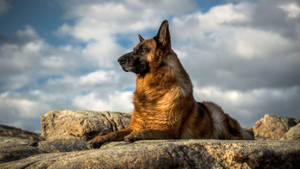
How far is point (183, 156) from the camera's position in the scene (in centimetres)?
405

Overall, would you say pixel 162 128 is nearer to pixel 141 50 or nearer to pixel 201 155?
pixel 141 50

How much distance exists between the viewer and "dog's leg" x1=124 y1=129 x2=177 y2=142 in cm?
560

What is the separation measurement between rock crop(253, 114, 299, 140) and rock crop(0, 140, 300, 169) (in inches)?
425

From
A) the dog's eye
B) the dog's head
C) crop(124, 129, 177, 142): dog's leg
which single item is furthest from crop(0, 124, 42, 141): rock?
crop(124, 129, 177, 142): dog's leg

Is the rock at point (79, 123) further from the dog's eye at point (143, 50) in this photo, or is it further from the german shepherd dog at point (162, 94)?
the dog's eye at point (143, 50)

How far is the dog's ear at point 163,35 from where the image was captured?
7.64m

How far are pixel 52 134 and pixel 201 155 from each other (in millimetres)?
8845

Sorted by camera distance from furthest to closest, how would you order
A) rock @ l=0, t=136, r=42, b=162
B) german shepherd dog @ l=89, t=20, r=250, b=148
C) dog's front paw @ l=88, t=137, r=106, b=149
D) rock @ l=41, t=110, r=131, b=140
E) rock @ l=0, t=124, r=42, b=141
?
rock @ l=41, t=110, r=131, b=140 < rock @ l=0, t=124, r=42, b=141 < german shepherd dog @ l=89, t=20, r=250, b=148 < dog's front paw @ l=88, t=137, r=106, b=149 < rock @ l=0, t=136, r=42, b=162

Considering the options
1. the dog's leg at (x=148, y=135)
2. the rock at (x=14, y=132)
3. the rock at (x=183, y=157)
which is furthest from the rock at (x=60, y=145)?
the rock at (x=14, y=132)

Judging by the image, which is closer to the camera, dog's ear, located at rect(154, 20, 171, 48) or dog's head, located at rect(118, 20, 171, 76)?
dog's head, located at rect(118, 20, 171, 76)

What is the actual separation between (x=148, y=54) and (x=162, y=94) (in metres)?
1.13

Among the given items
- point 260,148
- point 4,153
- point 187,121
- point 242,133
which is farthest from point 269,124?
point 4,153

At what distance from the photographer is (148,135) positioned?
5957 millimetres

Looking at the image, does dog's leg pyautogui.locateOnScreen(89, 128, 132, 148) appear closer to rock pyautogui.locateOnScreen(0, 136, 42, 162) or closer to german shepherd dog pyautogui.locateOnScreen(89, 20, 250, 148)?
german shepherd dog pyautogui.locateOnScreen(89, 20, 250, 148)
